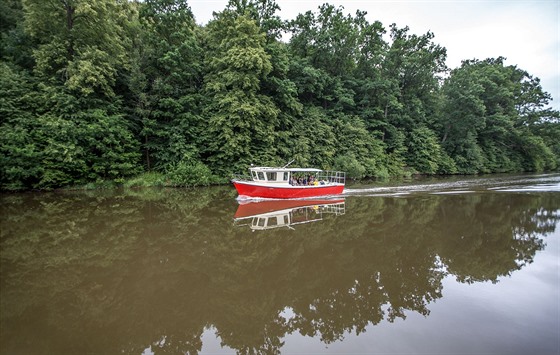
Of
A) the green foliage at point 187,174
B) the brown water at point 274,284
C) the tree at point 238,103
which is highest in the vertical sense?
the tree at point 238,103

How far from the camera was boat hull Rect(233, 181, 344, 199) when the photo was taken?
60.1ft

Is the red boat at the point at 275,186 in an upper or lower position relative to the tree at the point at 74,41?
lower

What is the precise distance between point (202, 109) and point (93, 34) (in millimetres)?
10116

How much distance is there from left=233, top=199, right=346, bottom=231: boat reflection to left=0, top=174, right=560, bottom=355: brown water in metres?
0.32

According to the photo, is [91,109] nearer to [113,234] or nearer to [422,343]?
[113,234]

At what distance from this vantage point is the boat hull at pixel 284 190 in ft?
60.1

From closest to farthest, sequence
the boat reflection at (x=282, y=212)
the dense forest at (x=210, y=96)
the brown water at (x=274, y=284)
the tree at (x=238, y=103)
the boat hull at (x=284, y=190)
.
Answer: the brown water at (x=274, y=284) < the boat reflection at (x=282, y=212) < the boat hull at (x=284, y=190) < the dense forest at (x=210, y=96) < the tree at (x=238, y=103)

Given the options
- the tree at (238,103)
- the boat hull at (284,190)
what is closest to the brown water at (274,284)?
the boat hull at (284,190)

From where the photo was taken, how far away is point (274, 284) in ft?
22.3

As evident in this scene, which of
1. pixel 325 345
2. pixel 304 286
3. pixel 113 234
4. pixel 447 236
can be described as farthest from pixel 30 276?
pixel 447 236

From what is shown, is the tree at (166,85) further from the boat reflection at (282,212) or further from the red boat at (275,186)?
the boat reflection at (282,212)

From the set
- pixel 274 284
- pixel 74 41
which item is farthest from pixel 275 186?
pixel 74 41

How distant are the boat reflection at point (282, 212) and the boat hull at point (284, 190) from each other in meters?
0.53

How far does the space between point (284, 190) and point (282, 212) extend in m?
4.09
